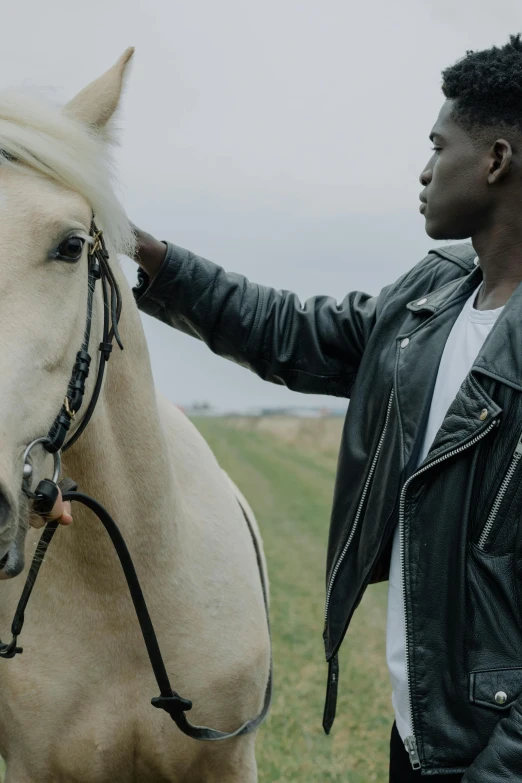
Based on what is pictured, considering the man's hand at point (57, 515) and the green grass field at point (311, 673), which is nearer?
the man's hand at point (57, 515)

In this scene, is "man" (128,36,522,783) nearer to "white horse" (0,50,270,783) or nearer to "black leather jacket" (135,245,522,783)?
"black leather jacket" (135,245,522,783)

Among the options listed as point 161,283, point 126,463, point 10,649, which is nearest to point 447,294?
point 161,283

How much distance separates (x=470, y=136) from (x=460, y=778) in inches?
62.6

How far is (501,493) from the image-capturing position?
2.00 metres

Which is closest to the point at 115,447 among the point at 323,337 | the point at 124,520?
the point at 124,520

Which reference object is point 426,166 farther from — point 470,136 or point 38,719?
point 38,719

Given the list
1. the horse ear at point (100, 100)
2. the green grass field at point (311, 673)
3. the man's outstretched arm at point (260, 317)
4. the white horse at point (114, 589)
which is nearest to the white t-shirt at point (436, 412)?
the man's outstretched arm at point (260, 317)

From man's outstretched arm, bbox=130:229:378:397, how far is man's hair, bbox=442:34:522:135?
2.18ft

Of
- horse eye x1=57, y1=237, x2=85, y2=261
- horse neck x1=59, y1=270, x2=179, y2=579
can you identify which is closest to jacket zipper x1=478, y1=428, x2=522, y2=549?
horse neck x1=59, y1=270, x2=179, y2=579

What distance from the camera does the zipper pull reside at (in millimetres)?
2129

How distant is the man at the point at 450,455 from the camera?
2020 mm

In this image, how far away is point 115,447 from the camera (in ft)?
7.76

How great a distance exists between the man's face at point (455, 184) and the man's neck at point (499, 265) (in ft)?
0.18

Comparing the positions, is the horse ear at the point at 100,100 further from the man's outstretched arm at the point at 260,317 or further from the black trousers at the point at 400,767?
the black trousers at the point at 400,767
